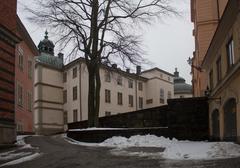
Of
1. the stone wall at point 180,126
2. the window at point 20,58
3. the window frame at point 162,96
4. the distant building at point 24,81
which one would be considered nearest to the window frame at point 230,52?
the stone wall at point 180,126

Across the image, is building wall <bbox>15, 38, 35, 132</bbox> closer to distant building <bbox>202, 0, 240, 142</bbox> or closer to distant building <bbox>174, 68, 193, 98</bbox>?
distant building <bbox>202, 0, 240, 142</bbox>

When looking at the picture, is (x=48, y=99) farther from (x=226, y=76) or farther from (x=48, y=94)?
(x=226, y=76)

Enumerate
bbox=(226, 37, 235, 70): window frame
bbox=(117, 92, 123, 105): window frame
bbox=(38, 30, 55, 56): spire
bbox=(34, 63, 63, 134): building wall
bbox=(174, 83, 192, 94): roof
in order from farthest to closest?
bbox=(174, 83, 192, 94): roof → bbox=(38, 30, 55, 56): spire → bbox=(117, 92, 123, 105): window frame → bbox=(34, 63, 63, 134): building wall → bbox=(226, 37, 235, 70): window frame

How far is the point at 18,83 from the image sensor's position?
30.6 m

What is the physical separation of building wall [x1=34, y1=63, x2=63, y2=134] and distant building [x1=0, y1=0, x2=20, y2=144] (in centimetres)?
3761

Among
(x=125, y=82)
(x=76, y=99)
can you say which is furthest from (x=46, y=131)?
(x=125, y=82)

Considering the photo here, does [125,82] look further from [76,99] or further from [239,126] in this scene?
[239,126]

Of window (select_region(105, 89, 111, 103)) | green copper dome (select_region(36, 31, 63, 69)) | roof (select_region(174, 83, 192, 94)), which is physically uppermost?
green copper dome (select_region(36, 31, 63, 69))

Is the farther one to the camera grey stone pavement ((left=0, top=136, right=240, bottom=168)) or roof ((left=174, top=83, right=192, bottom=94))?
roof ((left=174, top=83, right=192, bottom=94))

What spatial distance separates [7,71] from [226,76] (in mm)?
9459

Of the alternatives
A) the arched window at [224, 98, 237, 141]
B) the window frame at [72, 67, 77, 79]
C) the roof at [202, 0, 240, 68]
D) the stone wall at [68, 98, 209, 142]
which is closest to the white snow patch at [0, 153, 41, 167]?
the stone wall at [68, 98, 209, 142]

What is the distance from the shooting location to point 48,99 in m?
58.2

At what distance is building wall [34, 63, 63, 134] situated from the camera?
56.1 m

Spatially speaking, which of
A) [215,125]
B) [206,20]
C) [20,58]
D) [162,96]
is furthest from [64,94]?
[215,125]
